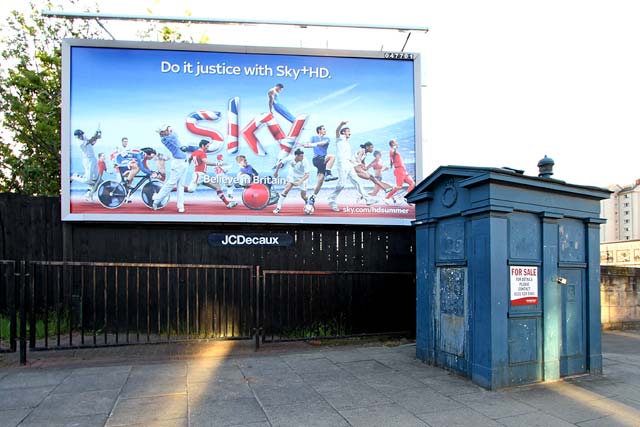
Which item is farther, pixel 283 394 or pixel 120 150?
pixel 120 150

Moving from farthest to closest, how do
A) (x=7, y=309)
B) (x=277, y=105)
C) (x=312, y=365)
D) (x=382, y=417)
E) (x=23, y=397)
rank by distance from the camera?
(x=277, y=105)
(x=7, y=309)
(x=312, y=365)
(x=23, y=397)
(x=382, y=417)

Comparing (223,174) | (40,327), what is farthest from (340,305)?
(40,327)

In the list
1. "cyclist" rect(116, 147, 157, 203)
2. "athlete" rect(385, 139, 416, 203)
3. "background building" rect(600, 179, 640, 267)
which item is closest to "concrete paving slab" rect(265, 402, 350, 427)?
"athlete" rect(385, 139, 416, 203)

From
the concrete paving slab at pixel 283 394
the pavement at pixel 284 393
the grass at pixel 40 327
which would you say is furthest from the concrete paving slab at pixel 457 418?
the grass at pixel 40 327

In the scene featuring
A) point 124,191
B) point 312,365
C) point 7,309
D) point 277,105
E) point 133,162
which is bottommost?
point 312,365

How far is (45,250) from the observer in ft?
30.7

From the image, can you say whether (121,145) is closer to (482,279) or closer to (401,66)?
(401,66)

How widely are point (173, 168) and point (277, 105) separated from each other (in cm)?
256

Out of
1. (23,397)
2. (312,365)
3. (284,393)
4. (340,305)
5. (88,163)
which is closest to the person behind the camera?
(23,397)

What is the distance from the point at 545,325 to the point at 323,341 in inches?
163

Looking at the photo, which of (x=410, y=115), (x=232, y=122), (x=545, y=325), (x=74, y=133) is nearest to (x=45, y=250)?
(x=74, y=133)

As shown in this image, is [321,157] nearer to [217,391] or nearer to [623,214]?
[217,391]

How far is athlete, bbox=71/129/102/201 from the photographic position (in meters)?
9.38

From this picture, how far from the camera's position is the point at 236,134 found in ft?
32.5
